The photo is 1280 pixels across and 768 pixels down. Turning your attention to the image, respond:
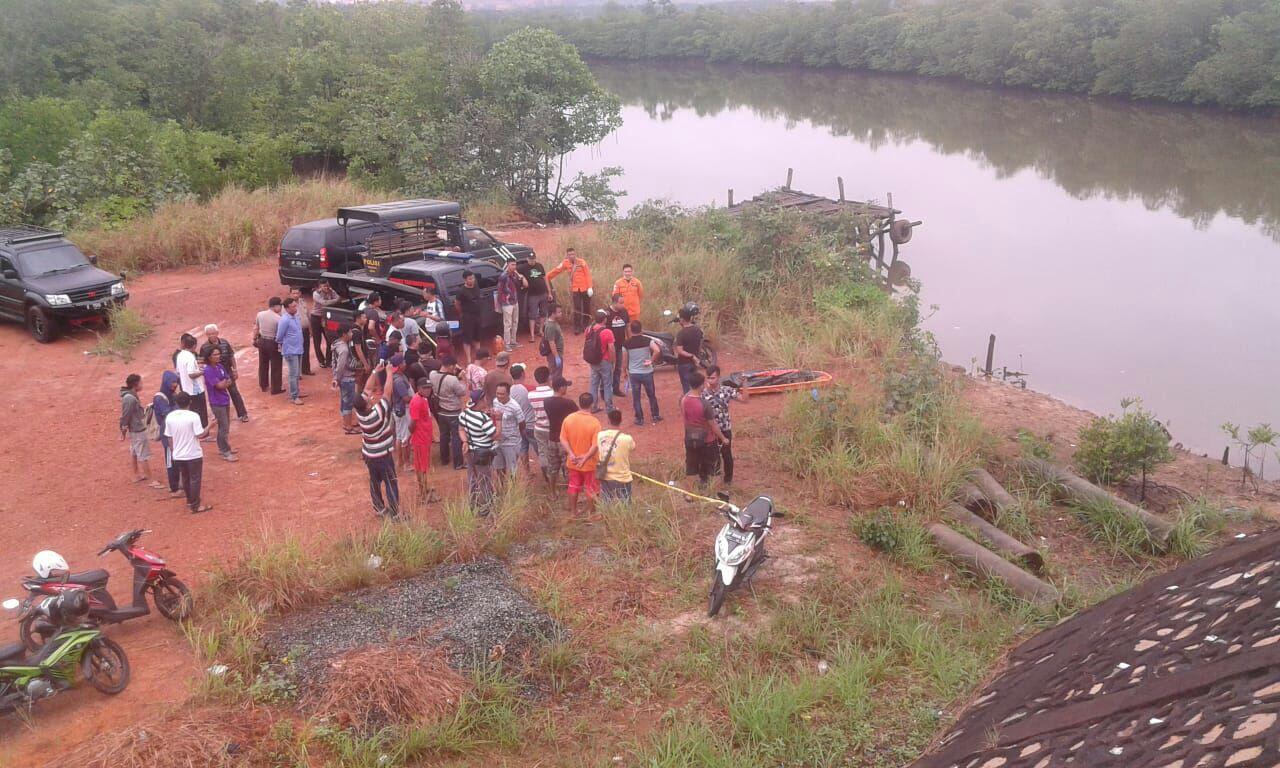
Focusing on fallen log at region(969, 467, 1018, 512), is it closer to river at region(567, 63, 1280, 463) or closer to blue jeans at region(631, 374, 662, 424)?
blue jeans at region(631, 374, 662, 424)

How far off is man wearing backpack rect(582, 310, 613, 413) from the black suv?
25.6ft

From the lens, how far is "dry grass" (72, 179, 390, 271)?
18562mm

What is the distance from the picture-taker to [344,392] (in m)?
11.2

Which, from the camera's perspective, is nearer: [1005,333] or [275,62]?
[1005,333]

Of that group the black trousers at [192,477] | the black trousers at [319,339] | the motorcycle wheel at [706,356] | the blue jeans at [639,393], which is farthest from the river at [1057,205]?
the black trousers at [192,477]

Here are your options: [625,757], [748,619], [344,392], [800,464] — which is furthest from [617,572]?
[344,392]

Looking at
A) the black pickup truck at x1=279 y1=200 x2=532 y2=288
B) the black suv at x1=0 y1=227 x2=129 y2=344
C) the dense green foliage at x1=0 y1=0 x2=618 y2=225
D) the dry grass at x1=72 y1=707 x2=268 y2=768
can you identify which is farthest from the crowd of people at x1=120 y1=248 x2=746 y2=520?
the dense green foliage at x1=0 y1=0 x2=618 y2=225

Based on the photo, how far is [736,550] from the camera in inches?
310

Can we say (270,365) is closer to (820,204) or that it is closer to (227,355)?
(227,355)

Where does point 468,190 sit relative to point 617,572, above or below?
above

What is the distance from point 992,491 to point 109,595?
7881 millimetres

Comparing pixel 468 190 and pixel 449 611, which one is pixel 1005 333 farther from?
pixel 449 611

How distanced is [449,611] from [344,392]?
165 inches

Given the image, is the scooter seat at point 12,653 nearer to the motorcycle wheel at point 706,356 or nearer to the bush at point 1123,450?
the motorcycle wheel at point 706,356
